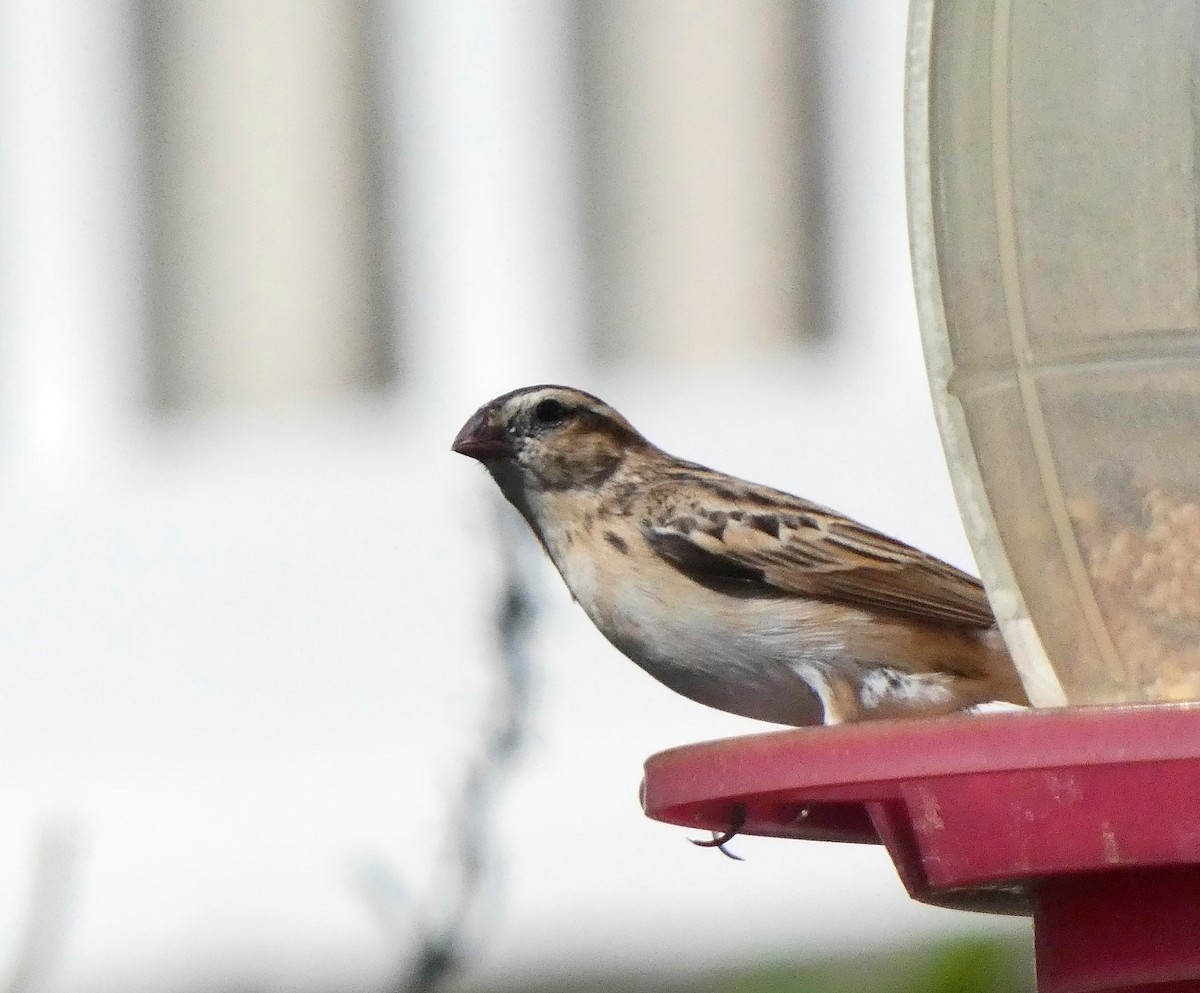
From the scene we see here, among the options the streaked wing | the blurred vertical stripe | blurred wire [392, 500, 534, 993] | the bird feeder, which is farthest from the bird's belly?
the blurred vertical stripe

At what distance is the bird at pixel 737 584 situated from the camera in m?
4.27

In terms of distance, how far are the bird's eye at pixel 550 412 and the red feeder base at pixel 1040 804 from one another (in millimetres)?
2143

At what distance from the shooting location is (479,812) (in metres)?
3.24

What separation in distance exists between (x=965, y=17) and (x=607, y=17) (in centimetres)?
708

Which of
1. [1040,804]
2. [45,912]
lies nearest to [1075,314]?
[1040,804]

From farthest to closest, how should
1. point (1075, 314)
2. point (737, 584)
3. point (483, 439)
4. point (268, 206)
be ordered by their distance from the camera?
1. point (268, 206)
2. point (483, 439)
3. point (737, 584)
4. point (1075, 314)

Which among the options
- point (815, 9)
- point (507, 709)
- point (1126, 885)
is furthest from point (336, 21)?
point (1126, 885)

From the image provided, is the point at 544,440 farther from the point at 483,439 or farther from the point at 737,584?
the point at 737,584

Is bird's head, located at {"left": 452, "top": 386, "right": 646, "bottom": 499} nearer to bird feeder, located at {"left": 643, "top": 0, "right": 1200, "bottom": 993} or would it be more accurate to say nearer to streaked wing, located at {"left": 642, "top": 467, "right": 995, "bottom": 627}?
streaked wing, located at {"left": 642, "top": 467, "right": 995, "bottom": 627}

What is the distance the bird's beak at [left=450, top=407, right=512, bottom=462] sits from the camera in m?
4.65

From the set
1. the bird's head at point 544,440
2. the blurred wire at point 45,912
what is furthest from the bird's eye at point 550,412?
the blurred wire at point 45,912

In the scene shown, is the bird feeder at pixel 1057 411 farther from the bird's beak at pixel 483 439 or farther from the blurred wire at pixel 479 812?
the bird's beak at pixel 483 439

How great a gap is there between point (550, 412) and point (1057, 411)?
196 centimetres

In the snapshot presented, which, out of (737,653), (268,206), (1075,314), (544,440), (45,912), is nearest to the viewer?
(1075,314)
